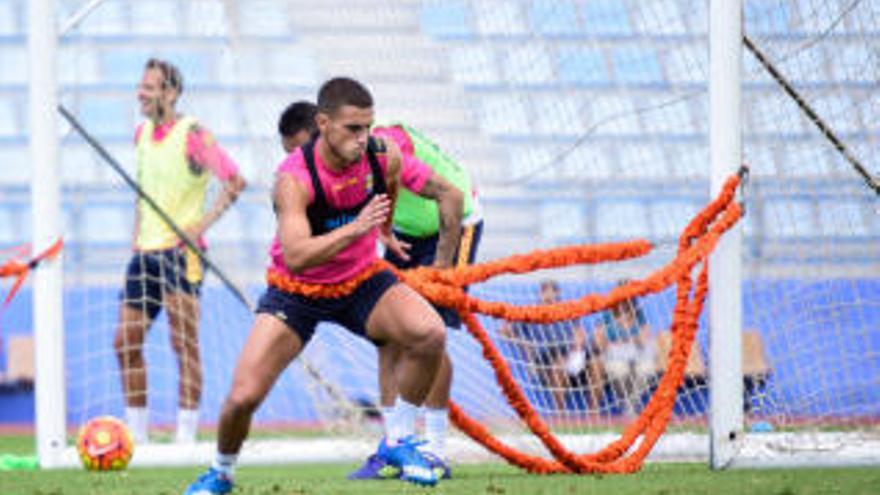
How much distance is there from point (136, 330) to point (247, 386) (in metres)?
4.01

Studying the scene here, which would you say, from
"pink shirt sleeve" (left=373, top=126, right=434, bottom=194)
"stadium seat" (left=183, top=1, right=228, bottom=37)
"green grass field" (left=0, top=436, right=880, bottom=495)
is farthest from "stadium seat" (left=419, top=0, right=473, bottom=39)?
"green grass field" (left=0, top=436, right=880, bottom=495)

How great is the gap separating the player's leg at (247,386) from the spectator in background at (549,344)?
2.52 meters

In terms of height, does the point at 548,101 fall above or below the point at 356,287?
above

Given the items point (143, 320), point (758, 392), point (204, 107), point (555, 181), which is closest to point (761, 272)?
point (758, 392)

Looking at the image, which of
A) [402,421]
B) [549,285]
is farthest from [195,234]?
[402,421]

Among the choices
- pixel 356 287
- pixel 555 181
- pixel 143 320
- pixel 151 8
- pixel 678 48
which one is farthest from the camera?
pixel 555 181

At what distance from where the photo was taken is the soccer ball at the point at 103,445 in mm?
8672

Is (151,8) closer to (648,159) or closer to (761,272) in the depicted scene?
(648,159)

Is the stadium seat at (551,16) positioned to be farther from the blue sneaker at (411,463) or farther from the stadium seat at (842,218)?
the blue sneaker at (411,463)

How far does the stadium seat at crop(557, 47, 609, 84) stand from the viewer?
10398 millimetres

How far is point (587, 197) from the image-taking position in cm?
1495

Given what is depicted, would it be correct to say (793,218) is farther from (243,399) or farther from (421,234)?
(243,399)

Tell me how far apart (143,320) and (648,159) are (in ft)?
12.2

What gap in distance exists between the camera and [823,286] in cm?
873
